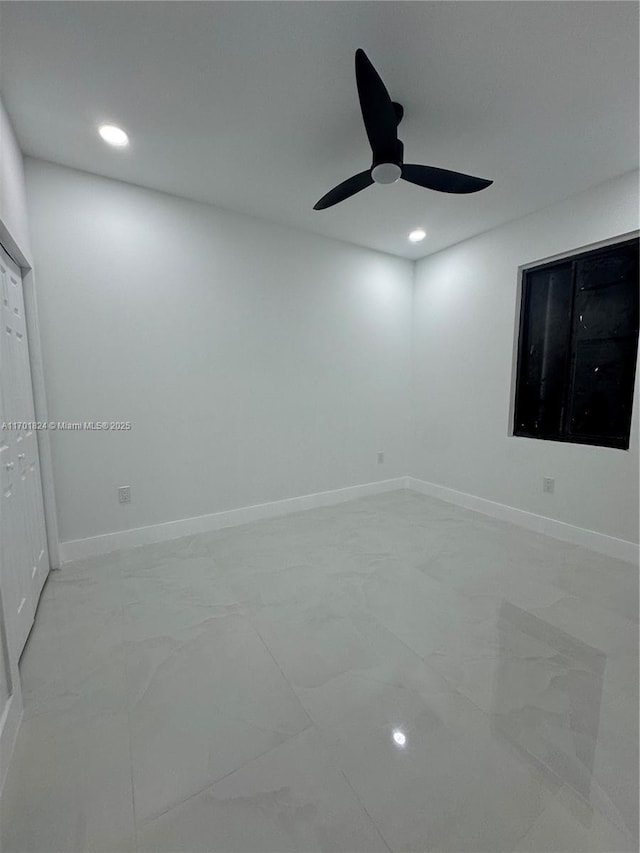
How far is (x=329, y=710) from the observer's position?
135 centimetres

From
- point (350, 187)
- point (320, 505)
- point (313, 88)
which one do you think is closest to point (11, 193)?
point (313, 88)

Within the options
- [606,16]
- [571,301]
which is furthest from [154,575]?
[571,301]

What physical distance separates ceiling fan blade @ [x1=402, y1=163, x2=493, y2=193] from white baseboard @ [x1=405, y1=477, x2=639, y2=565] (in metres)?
2.59

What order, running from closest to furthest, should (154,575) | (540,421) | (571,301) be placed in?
1. (154,575)
2. (571,301)
3. (540,421)

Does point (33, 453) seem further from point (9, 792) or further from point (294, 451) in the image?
point (294, 451)

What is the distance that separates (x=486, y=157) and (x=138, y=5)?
6.43 ft

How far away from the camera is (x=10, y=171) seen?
6.11 feet

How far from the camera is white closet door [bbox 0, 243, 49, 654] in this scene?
1.52 meters

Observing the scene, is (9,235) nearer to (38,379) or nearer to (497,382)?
(38,379)

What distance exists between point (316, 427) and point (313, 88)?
2507 millimetres

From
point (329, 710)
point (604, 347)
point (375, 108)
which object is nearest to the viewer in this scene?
point (329, 710)

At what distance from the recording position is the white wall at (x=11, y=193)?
1723mm

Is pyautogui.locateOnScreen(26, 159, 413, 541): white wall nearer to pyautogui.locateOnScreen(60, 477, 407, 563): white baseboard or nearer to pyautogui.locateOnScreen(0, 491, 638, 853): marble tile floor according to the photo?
pyautogui.locateOnScreen(60, 477, 407, 563): white baseboard

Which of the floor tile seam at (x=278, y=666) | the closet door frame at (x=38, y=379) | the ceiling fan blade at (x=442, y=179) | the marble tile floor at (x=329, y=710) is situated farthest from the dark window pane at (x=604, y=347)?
the closet door frame at (x=38, y=379)
